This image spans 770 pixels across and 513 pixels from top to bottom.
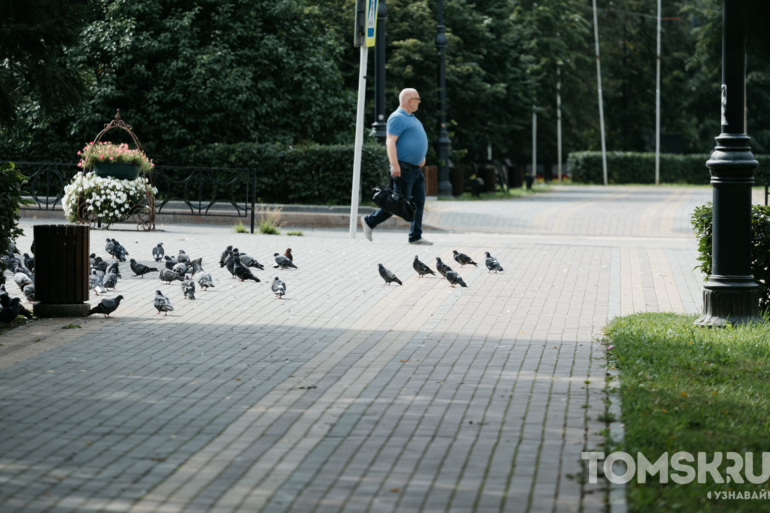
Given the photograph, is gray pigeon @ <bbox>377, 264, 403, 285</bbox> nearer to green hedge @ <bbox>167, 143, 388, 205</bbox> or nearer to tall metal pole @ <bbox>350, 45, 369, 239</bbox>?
tall metal pole @ <bbox>350, 45, 369, 239</bbox>

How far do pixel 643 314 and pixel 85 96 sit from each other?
17.5 ft

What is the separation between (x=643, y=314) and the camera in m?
8.87

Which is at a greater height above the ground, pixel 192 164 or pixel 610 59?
pixel 610 59

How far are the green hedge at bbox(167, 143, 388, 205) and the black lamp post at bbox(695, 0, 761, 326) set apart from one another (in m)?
14.4

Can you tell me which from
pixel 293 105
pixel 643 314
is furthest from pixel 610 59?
pixel 643 314

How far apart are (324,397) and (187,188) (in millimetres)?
18358

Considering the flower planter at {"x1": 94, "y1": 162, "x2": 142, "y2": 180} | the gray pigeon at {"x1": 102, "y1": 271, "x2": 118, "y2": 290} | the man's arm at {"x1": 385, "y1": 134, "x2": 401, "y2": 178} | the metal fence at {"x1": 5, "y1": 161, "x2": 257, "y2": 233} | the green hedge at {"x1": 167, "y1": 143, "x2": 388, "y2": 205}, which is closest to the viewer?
the gray pigeon at {"x1": 102, "y1": 271, "x2": 118, "y2": 290}

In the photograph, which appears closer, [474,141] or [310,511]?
[310,511]

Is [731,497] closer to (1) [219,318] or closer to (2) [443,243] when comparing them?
(1) [219,318]

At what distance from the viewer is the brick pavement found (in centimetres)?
437

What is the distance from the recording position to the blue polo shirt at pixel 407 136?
14344mm

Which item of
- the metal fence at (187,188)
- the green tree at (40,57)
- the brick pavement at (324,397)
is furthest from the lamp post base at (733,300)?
the metal fence at (187,188)

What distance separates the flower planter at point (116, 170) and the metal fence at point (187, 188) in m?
1.12

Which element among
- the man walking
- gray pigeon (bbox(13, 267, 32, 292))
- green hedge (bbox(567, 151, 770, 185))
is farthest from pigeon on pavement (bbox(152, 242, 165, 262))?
green hedge (bbox(567, 151, 770, 185))
